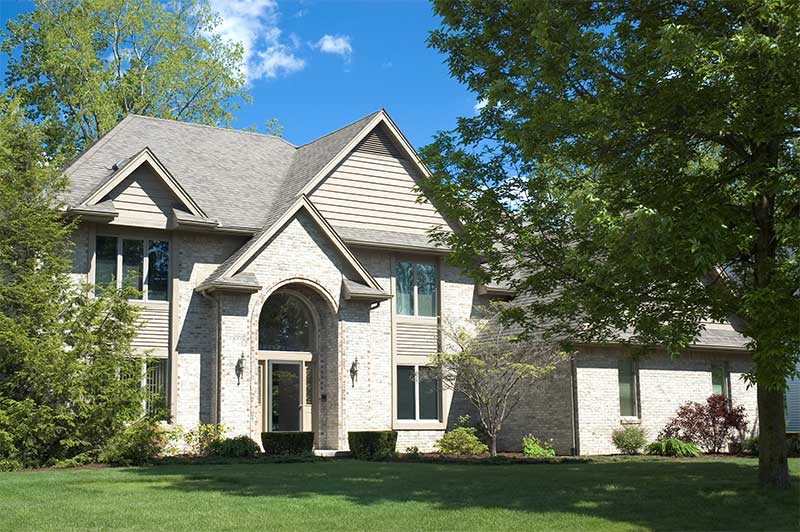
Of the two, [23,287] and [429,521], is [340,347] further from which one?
[429,521]

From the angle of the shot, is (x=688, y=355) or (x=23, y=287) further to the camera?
(x=688, y=355)

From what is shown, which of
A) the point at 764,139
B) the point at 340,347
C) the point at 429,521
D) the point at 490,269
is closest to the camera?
the point at 429,521

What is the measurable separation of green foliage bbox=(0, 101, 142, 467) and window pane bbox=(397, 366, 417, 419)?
29.8 feet

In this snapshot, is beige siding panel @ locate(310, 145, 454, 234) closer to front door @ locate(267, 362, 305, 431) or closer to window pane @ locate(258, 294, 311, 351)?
window pane @ locate(258, 294, 311, 351)

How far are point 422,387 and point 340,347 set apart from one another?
3.69 meters

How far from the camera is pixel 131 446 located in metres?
20.8

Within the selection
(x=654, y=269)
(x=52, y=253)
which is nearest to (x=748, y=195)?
(x=654, y=269)

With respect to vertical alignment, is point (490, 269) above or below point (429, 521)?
above

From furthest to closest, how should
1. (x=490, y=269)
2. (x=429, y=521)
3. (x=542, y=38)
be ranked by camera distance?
1. (x=490, y=269)
2. (x=542, y=38)
3. (x=429, y=521)

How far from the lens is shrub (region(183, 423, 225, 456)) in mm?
23953

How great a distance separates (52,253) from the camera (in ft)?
71.2

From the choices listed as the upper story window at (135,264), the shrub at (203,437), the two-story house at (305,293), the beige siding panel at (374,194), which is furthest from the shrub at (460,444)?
the upper story window at (135,264)

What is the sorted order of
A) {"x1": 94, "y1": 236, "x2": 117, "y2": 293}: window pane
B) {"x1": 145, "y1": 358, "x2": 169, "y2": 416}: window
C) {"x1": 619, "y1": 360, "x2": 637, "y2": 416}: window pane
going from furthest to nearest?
{"x1": 619, "y1": 360, "x2": 637, "y2": 416}: window pane → {"x1": 94, "y1": 236, "x2": 117, "y2": 293}: window pane → {"x1": 145, "y1": 358, "x2": 169, "y2": 416}: window

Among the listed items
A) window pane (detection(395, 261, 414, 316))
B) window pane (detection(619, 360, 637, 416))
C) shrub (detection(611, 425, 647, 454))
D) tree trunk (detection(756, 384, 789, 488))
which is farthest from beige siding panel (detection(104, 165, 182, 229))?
tree trunk (detection(756, 384, 789, 488))
